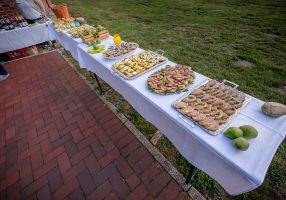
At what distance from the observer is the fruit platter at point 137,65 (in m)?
2.10

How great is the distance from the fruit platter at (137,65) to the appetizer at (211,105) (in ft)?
2.36

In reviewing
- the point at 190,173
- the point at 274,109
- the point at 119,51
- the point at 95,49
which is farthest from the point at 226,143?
the point at 95,49

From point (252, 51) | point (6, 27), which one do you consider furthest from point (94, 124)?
point (6, 27)

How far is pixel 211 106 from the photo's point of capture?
1.52m

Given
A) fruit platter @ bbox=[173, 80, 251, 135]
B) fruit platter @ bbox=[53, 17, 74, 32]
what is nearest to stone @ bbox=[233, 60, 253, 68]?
fruit platter @ bbox=[173, 80, 251, 135]

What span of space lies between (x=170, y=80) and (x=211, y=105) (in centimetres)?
52

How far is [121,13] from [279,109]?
9.25m

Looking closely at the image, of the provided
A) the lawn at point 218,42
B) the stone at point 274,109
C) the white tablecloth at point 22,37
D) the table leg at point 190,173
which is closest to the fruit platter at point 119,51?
the lawn at point 218,42

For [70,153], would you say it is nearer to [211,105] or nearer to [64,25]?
[211,105]

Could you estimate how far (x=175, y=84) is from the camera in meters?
1.82

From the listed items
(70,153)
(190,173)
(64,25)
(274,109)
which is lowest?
(70,153)

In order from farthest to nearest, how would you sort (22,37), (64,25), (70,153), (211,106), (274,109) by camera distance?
1. (22,37)
2. (64,25)
3. (70,153)
4. (211,106)
5. (274,109)

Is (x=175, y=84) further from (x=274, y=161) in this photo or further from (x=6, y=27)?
(x=6, y=27)

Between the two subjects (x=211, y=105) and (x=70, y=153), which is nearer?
(x=211, y=105)
